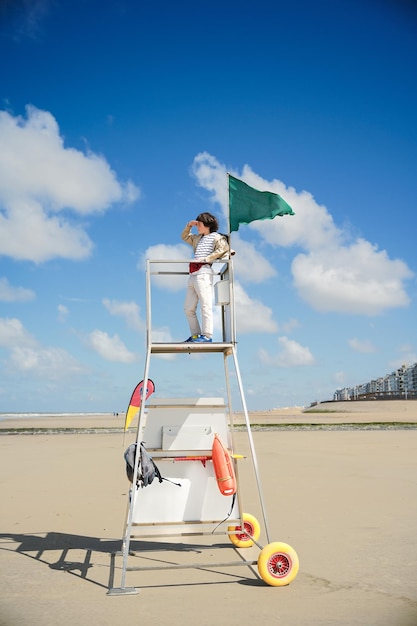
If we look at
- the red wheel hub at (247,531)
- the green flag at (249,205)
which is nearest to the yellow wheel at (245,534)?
the red wheel hub at (247,531)

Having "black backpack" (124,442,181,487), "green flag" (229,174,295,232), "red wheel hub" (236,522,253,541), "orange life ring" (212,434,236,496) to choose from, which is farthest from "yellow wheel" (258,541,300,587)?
"green flag" (229,174,295,232)

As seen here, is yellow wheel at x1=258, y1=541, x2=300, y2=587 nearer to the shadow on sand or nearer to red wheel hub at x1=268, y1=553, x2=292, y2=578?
red wheel hub at x1=268, y1=553, x2=292, y2=578

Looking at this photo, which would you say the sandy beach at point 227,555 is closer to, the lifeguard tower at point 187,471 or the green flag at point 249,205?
the lifeguard tower at point 187,471

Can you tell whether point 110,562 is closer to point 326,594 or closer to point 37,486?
point 326,594

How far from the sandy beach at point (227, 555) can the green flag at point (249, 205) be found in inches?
144

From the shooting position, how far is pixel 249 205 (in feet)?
20.9

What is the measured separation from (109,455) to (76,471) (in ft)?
11.6

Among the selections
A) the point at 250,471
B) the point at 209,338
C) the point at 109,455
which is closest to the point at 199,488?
the point at 209,338

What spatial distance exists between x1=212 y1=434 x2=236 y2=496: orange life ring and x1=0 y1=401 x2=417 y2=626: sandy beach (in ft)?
2.68

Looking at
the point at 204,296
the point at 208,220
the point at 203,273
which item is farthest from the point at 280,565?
the point at 208,220

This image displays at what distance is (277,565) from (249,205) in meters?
3.66

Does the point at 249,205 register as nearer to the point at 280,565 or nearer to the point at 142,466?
the point at 142,466

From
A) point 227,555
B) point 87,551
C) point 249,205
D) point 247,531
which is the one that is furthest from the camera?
point 247,531

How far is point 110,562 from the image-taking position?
20.4 feet
